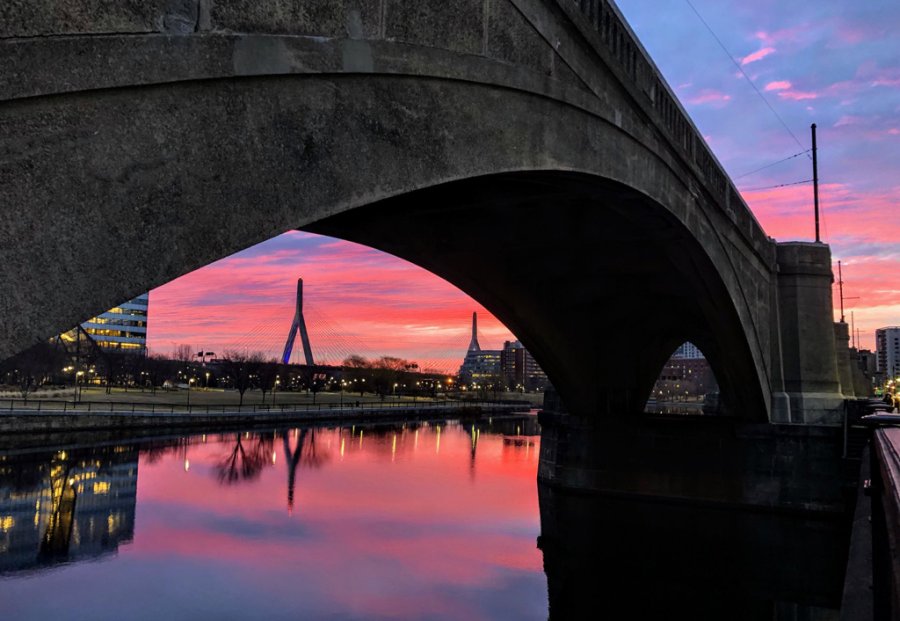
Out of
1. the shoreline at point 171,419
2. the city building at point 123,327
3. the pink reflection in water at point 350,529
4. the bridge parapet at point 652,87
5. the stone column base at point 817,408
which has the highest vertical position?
the city building at point 123,327

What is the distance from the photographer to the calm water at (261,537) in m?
15.6

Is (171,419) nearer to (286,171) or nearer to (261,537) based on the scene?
(261,537)

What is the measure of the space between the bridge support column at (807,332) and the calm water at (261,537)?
33.1ft

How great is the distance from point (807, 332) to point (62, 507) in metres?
25.5

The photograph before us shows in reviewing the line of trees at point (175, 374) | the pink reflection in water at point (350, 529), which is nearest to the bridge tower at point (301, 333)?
the line of trees at point (175, 374)

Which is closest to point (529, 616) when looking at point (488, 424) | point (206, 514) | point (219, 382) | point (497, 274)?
point (497, 274)

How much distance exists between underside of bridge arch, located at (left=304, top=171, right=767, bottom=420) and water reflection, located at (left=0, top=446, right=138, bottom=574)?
11982 mm

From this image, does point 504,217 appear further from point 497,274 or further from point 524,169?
point 524,169

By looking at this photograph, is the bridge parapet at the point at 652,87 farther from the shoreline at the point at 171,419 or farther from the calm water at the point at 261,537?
the shoreline at the point at 171,419

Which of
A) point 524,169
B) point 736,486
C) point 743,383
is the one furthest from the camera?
point 736,486

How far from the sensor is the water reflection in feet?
60.2

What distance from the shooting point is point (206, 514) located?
2466 centimetres

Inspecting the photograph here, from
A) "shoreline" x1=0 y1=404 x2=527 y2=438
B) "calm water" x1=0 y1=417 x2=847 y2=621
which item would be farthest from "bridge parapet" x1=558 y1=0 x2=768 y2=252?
"shoreline" x1=0 y1=404 x2=527 y2=438

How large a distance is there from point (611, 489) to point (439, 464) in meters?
14.3
